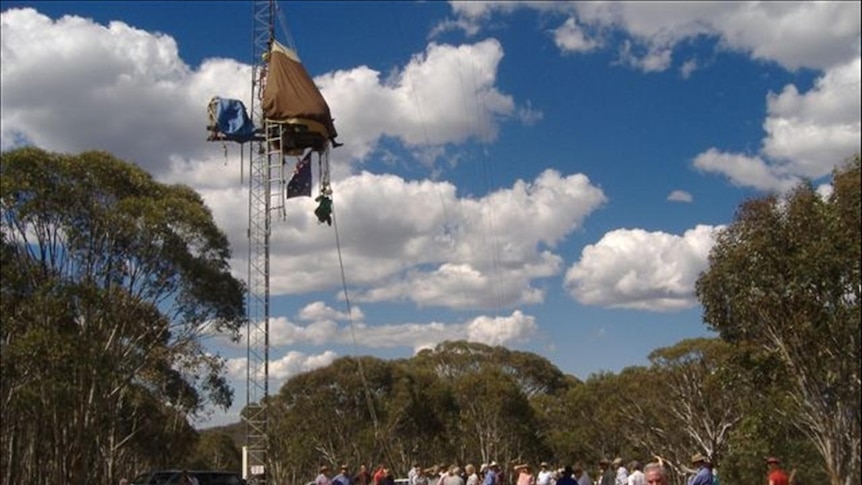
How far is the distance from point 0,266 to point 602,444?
4380 cm

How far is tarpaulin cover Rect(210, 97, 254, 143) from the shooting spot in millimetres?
28625

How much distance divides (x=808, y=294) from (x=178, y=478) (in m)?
16.7

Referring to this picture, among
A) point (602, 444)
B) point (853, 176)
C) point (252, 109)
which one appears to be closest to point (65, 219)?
point (252, 109)

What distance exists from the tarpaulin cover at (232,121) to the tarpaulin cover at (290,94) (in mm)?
671

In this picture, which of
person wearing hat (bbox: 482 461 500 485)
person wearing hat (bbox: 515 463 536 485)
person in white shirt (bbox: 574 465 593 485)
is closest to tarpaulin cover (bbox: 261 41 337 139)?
person wearing hat (bbox: 482 461 500 485)

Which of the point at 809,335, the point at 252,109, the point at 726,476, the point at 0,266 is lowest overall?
the point at 726,476

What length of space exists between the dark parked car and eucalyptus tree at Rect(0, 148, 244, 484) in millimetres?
3418

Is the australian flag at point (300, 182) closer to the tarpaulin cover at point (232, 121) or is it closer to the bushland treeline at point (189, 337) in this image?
the tarpaulin cover at point (232, 121)

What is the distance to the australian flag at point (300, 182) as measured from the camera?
28297 millimetres

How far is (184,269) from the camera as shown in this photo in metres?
34.5

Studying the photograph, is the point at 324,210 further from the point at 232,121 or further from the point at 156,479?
the point at 156,479

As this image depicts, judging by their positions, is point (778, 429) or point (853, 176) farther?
point (778, 429)

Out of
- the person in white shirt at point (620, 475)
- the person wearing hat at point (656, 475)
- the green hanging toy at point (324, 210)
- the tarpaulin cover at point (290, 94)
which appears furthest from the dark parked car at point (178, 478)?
the person wearing hat at point (656, 475)

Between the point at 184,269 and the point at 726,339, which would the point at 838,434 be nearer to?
the point at 726,339
